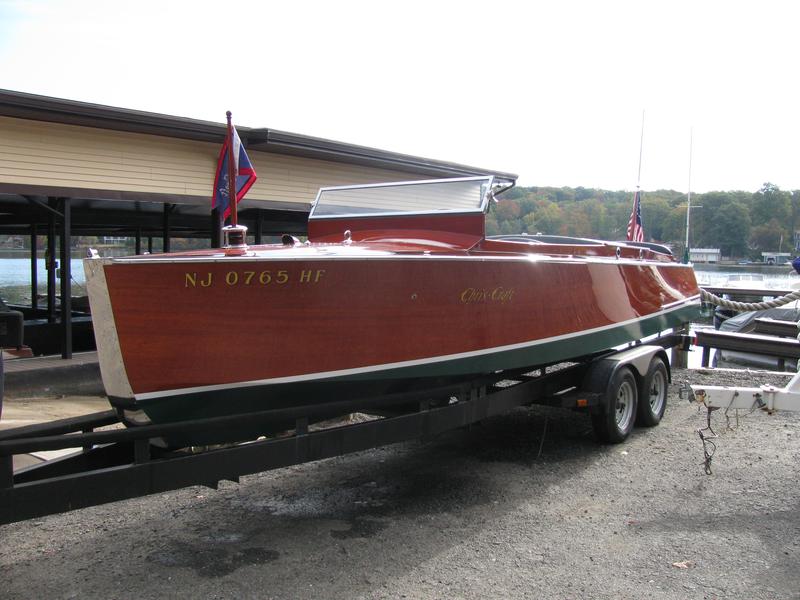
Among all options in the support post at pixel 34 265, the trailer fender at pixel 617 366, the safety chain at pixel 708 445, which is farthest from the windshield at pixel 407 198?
the support post at pixel 34 265

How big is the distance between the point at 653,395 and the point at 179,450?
510 centimetres

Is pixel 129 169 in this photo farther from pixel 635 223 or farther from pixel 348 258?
pixel 635 223

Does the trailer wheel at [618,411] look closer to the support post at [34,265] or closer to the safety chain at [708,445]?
the safety chain at [708,445]

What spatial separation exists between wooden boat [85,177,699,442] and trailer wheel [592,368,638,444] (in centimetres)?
43

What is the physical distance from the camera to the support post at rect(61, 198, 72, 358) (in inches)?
386

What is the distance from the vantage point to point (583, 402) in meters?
5.90

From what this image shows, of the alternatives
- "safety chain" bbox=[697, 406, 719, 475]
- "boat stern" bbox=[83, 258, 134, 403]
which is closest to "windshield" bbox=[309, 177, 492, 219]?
"safety chain" bbox=[697, 406, 719, 475]

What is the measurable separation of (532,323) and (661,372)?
8.88ft

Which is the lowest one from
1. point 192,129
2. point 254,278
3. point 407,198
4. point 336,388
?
point 336,388

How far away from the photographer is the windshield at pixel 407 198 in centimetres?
571

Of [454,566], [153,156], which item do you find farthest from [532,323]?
[153,156]

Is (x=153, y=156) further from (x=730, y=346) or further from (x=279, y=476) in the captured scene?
(x=730, y=346)

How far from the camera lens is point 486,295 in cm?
482

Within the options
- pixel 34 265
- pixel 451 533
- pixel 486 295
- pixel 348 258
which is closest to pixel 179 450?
pixel 348 258
